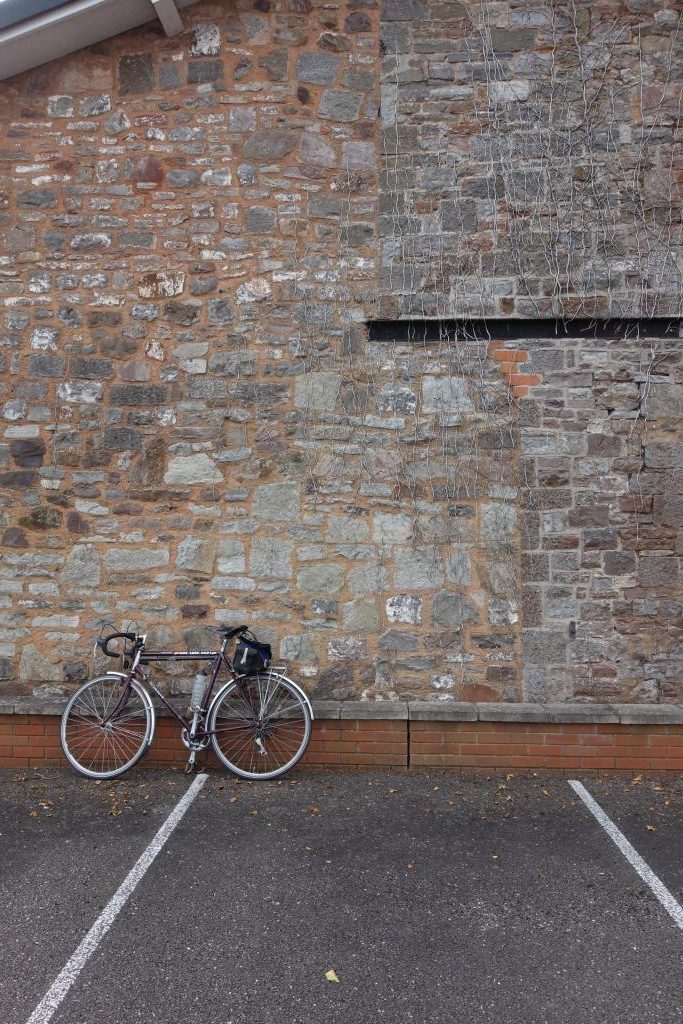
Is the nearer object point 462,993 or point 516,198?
point 462,993

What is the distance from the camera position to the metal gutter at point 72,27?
18.2 feet

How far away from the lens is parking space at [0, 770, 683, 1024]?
9.82 ft

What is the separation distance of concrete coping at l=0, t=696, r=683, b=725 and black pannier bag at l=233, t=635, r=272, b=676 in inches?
19.6

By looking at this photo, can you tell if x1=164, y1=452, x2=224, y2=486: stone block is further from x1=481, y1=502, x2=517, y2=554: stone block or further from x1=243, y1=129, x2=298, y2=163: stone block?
x1=243, y1=129, x2=298, y2=163: stone block

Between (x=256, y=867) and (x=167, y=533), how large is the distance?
2.55 meters

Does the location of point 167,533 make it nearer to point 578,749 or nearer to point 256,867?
point 256,867

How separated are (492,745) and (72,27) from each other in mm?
5815

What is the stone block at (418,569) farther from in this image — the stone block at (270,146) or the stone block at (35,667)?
the stone block at (270,146)

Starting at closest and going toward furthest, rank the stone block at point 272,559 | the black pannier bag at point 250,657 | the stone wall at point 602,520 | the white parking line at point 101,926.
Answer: the white parking line at point 101,926
the black pannier bag at point 250,657
the stone wall at point 602,520
the stone block at point 272,559

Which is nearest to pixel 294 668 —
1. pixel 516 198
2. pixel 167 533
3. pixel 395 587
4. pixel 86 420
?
pixel 395 587

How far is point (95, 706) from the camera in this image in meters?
5.67

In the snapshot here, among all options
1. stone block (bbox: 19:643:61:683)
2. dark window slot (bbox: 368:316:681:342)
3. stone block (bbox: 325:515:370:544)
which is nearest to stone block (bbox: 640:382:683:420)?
dark window slot (bbox: 368:316:681:342)

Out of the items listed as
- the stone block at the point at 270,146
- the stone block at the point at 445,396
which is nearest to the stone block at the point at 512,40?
the stone block at the point at 270,146

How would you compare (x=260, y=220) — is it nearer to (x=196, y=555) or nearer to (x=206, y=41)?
(x=206, y=41)
